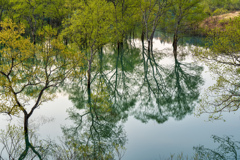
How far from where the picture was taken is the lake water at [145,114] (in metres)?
22.0

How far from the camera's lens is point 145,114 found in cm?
2916

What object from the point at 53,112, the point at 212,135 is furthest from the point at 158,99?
the point at 53,112

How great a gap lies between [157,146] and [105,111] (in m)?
9.43

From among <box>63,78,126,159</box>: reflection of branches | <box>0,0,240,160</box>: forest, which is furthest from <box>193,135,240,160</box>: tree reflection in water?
<box>63,78,126,159</box>: reflection of branches

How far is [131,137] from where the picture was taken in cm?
2328

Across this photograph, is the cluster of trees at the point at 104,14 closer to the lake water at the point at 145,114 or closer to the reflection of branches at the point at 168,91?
the lake water at the point at 145,114

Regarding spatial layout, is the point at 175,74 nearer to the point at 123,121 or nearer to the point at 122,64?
the point at 122,64

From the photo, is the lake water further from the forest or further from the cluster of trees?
the cluster of trees

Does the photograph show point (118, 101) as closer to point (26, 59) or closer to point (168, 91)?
point (168, 91)

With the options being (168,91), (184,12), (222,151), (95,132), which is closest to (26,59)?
(95,132)

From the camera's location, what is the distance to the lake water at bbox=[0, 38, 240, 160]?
2203 centimetres

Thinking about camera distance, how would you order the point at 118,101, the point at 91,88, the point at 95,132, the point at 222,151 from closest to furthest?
the point at 222,151
the point at 95,132
the point at 118,101
the point at 91,88

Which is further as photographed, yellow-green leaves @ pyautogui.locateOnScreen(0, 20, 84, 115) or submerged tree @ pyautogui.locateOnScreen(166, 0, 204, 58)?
submerged tree @ pyautogui.locateOnScreen(166, 0, 204, 58)

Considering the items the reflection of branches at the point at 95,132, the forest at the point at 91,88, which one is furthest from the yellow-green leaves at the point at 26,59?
the reflection of branches at the point at 95,132
